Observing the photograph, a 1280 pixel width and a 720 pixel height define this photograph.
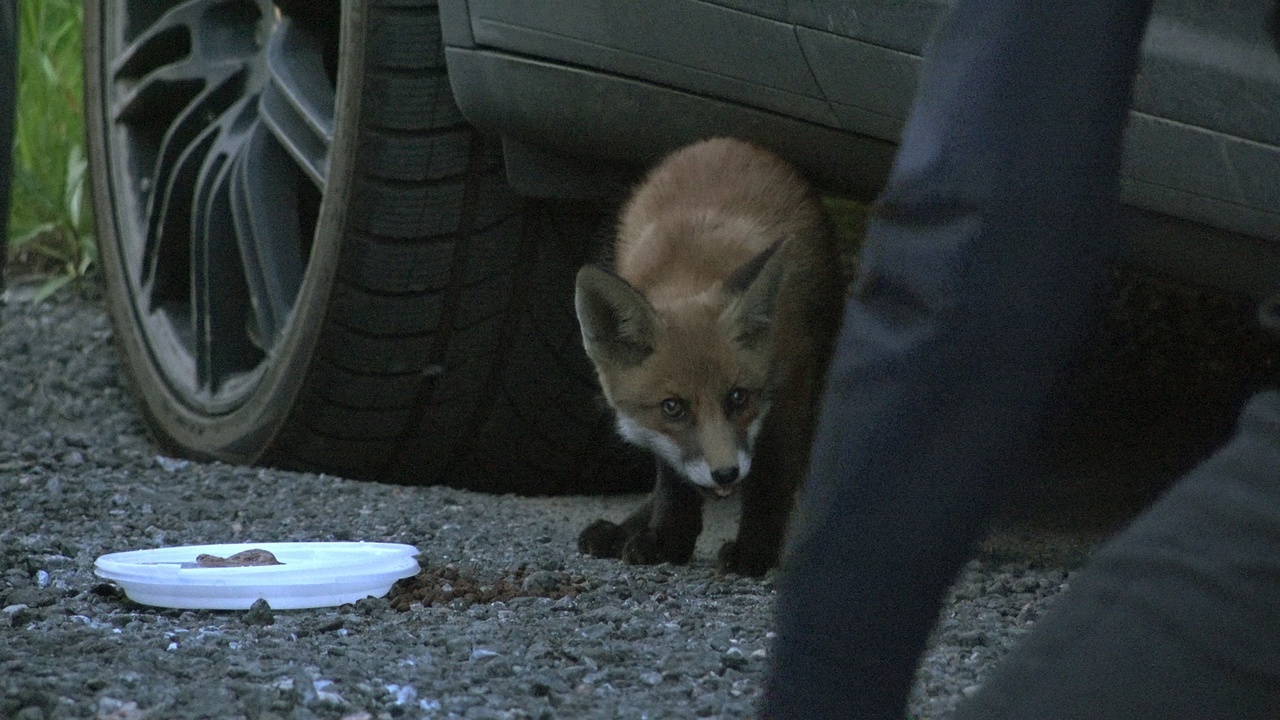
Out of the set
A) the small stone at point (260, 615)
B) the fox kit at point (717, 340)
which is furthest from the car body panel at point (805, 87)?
the small stone at point (260, 615)

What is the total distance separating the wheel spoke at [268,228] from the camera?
3.51 metres

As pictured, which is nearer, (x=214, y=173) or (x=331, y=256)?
(x=331, y=256)

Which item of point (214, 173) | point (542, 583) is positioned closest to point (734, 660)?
point (542, 583)

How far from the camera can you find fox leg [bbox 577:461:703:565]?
3.03m

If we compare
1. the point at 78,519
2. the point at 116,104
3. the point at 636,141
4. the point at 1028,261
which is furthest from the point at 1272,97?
the point at 116,104

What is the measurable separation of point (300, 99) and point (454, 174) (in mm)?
405

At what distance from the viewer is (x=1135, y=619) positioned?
115 cm

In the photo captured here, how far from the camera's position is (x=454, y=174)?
3.22 metres

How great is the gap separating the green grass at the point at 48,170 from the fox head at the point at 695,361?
3.07 metres

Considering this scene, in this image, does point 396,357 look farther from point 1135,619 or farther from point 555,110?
point 1135,619

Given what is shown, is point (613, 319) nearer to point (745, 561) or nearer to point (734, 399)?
point (734, 399)

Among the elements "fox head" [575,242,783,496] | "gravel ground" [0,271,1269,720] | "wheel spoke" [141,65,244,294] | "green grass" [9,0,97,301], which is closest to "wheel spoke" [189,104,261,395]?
"wheel spoke" [141,65,244,294]

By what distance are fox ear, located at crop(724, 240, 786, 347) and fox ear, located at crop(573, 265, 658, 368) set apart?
0.16 metres

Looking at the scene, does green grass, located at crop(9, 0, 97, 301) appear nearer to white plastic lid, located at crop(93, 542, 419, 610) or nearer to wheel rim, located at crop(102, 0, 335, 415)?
wheel rim, located at crop(102, 0, 335, 415)
